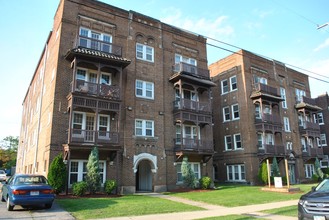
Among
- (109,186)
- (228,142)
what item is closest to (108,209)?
(109,186)

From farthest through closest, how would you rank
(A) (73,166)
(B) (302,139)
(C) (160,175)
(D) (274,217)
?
(B) (302,139) < (C) (160,175) < (A) (73,166) < (D) (274,217)

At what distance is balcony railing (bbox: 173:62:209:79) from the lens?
25.4 m

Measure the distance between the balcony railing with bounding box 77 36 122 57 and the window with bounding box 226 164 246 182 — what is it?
61.0 feet

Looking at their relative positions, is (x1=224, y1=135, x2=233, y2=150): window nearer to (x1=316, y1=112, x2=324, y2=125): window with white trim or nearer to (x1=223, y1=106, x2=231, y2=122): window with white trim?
(x1=223, y1=106, x2=231, y2=122): window with white trim

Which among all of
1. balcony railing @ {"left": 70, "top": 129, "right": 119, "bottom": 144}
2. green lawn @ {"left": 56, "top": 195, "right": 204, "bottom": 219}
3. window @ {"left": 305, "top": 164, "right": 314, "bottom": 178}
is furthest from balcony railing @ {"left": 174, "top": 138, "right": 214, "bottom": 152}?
window @ {"left": 305, "top": 164, "right": 314, "bottom": 178}

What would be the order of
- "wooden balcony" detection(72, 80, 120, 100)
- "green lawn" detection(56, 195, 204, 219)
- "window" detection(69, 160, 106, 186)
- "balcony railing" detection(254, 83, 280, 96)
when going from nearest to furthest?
"green lawn" detection(56, 195, 204, 219) → "window" detection(69, 160, 106, 186) → "wooden balcony" detection(72, 80, 120, 100) → "balcony railing" detection(254, 83, 280, 96)

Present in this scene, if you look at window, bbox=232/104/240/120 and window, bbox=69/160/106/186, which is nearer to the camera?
window, bbox=69/160/106/186

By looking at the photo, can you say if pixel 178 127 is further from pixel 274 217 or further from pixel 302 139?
pixel 302 139

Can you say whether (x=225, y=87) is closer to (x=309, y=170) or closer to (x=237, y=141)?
(x=237, y=141)

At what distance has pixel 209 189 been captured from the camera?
2366 cm

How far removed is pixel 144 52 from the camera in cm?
2473

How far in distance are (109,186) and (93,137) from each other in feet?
11.9

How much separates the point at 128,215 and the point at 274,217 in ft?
20.3

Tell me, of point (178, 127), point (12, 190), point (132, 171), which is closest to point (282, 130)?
point (178, 127)
